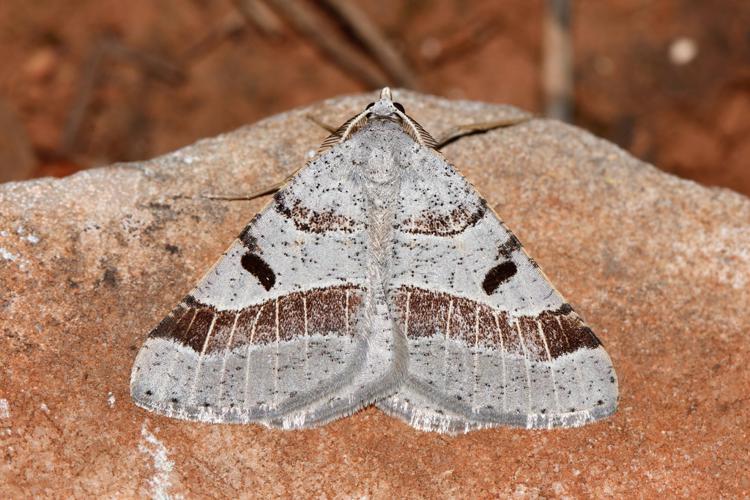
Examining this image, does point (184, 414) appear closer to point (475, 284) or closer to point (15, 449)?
point (15, 449)

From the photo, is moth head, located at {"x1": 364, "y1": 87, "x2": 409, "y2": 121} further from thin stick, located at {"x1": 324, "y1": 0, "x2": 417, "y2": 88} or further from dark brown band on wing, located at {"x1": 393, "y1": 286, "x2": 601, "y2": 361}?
thin stick, located at {"x1": 324, "y1": 0, "x2": 417, "y2": 88}

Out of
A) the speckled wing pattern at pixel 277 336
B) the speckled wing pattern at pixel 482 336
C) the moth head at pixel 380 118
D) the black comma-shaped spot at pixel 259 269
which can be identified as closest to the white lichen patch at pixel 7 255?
the speckled wing pattern at pixel 277 336

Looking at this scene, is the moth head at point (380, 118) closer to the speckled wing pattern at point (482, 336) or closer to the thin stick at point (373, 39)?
the speckled wing pattern at point (482, 336)

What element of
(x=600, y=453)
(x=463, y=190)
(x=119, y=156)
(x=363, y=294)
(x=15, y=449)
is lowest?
(x=15, y=449)

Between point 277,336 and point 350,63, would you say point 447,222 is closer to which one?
point 277,336

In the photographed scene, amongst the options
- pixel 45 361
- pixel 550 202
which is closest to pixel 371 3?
pixel 550 202

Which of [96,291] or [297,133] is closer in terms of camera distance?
[96,291]

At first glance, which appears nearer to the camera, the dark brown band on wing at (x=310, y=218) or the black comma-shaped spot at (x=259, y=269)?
the black comma-shaped spot at (x=259, y=269)
